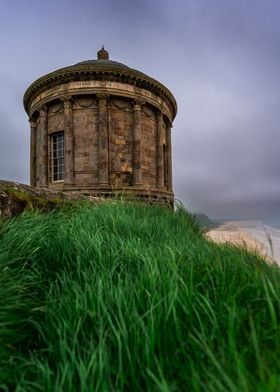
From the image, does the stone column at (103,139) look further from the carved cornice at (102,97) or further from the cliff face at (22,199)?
the cliff face at (22,199)

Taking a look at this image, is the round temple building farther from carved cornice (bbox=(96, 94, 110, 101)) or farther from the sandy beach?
the sandy beach

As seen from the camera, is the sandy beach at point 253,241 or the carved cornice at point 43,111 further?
the carved cornice at point 43,111

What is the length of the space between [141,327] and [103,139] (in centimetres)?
1376

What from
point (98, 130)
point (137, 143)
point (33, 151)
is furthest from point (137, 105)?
point (33, 151)

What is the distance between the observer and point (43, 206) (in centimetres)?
455

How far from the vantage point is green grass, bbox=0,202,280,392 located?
1.12 meters

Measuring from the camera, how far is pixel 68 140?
47.9 ft

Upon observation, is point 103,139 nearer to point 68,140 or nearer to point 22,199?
point 68,140

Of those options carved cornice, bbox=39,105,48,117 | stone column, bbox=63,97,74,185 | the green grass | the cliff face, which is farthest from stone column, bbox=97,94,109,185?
the green grass

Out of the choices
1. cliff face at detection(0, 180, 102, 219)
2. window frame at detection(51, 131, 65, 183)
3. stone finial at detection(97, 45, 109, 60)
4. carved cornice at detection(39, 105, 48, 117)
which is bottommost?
cliff face at detection(0, 180, 102, 219)

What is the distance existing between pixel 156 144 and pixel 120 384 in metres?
16.0

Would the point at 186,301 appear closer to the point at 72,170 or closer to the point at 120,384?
the point at 120,384

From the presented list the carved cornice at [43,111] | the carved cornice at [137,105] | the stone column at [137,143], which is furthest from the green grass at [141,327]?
the carved cornice at [43,111]

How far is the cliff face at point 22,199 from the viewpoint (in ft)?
12.7
